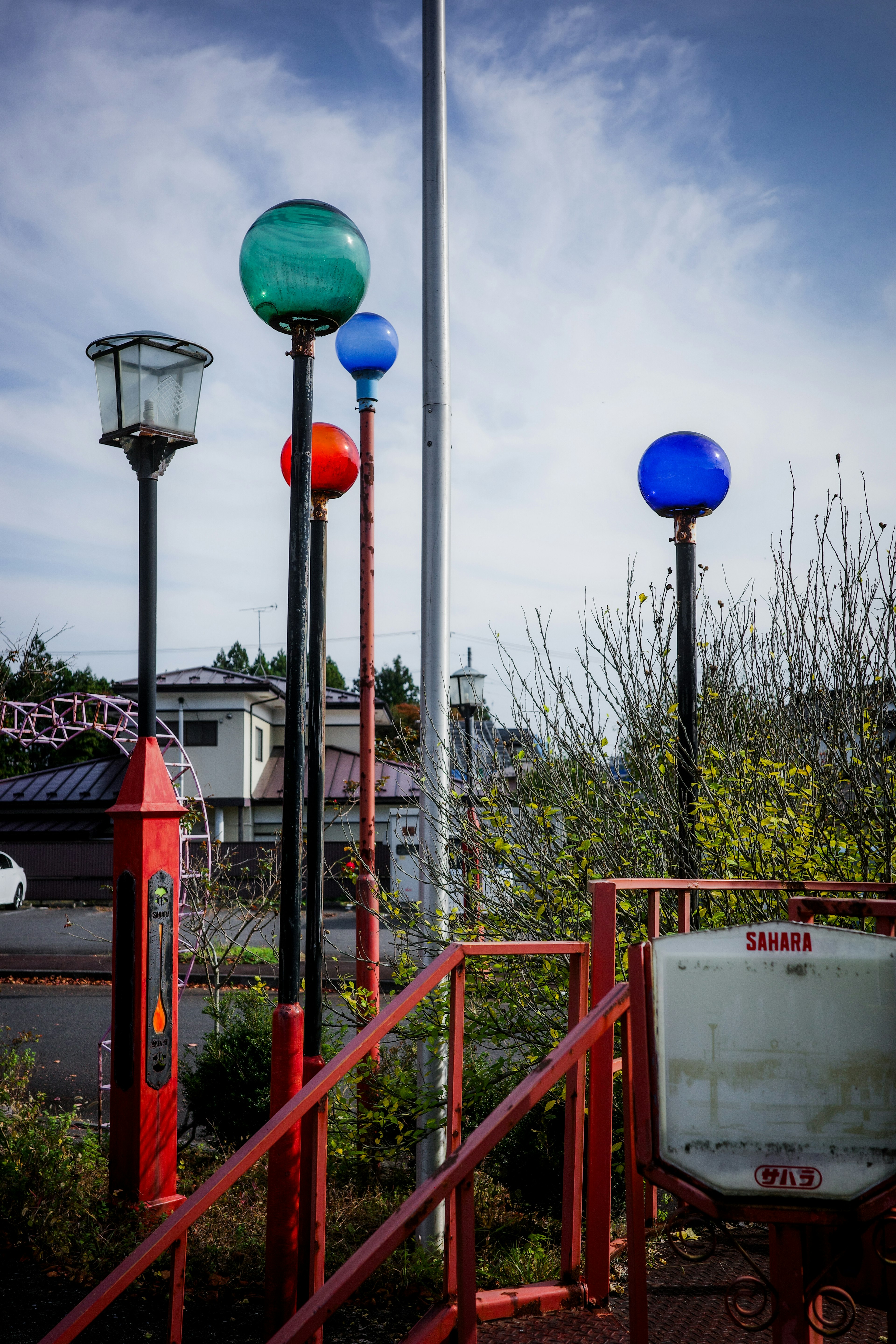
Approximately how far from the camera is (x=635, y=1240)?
2.42 meters

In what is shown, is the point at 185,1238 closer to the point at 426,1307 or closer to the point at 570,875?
the point at 426,1307

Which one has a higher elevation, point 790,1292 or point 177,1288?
point 790,1292

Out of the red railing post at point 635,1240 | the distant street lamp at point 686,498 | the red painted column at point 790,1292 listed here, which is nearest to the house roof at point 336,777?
the distant street lamp at point 686,498

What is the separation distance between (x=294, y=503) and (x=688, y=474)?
202cm

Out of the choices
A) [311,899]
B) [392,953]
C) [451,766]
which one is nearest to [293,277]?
[311,899]

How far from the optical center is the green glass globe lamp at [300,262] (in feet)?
14.4

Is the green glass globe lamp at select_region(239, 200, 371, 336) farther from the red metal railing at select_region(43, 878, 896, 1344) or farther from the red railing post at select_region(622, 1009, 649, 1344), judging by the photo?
the red railing post at select_region(622, 1009, 649, 1344)

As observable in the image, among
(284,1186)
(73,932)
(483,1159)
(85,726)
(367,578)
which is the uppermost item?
(367,578)

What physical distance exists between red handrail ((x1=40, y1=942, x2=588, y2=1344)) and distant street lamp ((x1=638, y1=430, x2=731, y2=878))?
2155mm

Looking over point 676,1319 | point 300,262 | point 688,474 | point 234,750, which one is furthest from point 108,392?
point 234,750

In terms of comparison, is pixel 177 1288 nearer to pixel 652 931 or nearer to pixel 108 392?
pixel 652 931

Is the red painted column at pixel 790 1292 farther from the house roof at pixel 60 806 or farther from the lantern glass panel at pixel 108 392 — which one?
the house roof at pixel 60 806

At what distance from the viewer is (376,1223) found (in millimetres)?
5434

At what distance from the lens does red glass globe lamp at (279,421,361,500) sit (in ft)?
19.6
